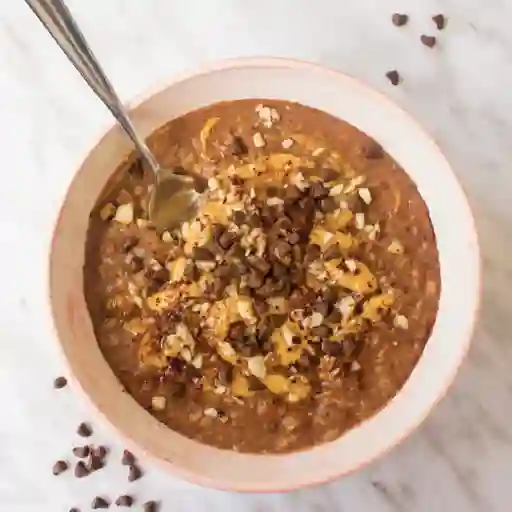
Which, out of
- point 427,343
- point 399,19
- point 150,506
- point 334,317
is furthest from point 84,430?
point 399,19

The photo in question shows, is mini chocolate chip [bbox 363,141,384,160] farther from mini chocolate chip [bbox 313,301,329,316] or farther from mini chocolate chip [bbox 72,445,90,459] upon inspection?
mini chocolate chip [bbox 72,445,90,459]

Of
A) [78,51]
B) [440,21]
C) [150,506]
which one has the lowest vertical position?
[150,506]

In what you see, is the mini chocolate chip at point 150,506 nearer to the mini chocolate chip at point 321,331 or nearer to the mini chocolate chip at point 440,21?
the mini chocolate chip at point 321,331

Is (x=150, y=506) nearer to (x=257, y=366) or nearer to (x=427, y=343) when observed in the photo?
(x=257, y=366)

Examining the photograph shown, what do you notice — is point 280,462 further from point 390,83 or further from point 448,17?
point 448,17

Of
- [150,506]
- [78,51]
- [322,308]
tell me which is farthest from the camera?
[150,506]

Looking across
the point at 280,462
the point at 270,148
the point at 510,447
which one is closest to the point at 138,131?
the point at 270,148
